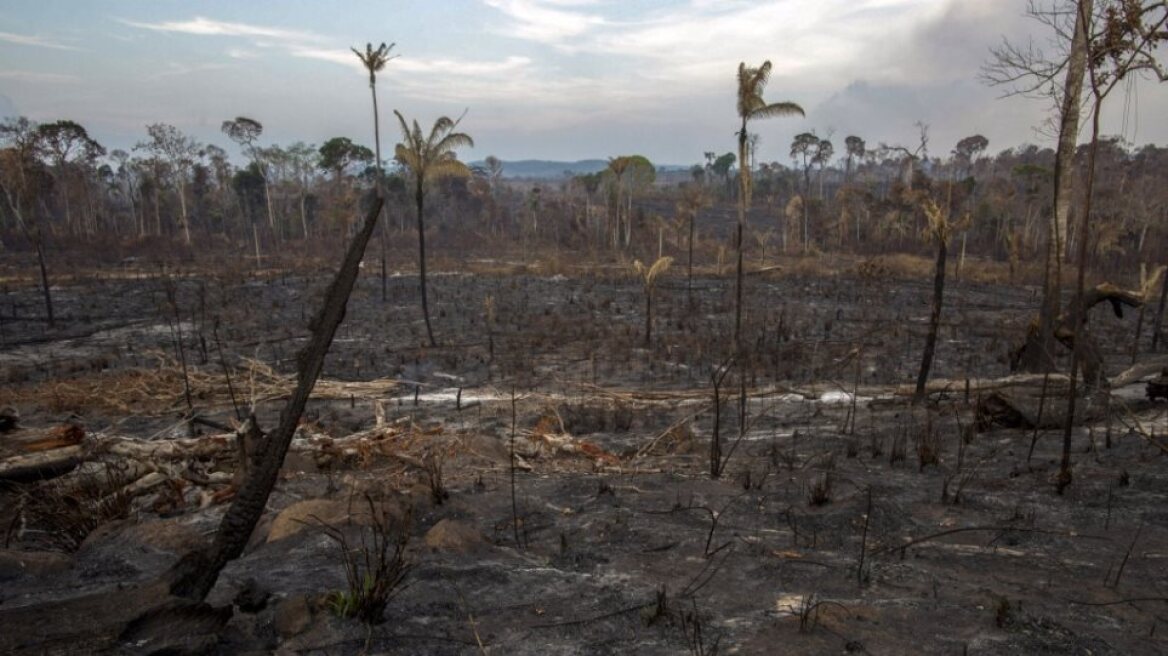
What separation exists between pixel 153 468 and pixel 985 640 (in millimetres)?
7519

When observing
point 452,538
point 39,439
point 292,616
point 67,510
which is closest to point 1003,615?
point 452,538

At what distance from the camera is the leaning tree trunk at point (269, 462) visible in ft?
10.8

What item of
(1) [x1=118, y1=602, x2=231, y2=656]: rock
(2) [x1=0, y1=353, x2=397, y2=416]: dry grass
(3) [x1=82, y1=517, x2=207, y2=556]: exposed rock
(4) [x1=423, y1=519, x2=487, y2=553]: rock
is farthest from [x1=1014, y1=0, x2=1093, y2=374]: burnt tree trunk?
(2) [x1=0, y1=353, x2=397, y2=416]: dry grass

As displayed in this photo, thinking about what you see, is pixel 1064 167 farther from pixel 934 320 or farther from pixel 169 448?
pixel 169 448

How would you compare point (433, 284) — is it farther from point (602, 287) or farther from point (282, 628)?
point (282, 628)

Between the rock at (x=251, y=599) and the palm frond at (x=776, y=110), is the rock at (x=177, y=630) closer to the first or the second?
the rock at (x=251, y=599)

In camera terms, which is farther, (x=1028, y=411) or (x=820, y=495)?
(x=1028, y=411)

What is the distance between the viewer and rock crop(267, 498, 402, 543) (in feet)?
16.5

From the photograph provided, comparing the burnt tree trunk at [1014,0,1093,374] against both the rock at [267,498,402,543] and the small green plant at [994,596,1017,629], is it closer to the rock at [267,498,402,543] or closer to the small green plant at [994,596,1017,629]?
the small green plant at [994,596,1017,629]

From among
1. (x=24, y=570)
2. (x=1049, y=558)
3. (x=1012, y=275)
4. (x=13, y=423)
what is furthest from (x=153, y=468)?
(x=1012, y=275)

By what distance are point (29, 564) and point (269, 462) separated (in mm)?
2331

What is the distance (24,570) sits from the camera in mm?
4207

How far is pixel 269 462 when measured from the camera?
11.3 ft

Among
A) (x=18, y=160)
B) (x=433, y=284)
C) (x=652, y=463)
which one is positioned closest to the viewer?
(x=652, y=463)
